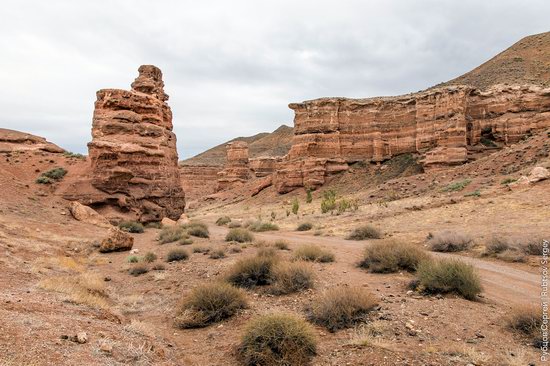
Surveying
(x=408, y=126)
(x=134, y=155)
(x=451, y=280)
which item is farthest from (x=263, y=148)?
(x=451, y=280)

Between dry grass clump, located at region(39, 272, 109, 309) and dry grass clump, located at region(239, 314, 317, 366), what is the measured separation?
352 centimetres

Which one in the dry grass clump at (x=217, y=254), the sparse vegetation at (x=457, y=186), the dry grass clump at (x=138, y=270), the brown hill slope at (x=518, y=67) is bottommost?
the dry grass clump at (x=138, y=270)

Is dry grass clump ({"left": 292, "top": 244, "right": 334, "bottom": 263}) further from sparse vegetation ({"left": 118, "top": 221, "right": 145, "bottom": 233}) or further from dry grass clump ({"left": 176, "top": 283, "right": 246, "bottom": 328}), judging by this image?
sparse vegetation ({"left": 118, "top": 221, "right": 145, "bottom": 233})

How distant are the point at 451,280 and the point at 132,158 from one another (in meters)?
20.1

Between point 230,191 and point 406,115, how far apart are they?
3067 cm

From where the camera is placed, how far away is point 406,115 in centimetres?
4356

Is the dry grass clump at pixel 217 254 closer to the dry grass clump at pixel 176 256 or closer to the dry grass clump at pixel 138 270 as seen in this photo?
the dry grass clump at pixel 176 256

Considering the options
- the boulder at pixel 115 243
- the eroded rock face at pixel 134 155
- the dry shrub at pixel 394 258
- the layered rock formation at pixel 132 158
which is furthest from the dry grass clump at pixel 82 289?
the eroded rock face at pixel 134 155

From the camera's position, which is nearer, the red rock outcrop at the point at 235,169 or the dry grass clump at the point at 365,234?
the dry grass clump at the point at 365,234

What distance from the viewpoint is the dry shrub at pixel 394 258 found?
10289 millimetres

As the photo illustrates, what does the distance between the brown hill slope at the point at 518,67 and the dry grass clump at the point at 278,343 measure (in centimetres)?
5780

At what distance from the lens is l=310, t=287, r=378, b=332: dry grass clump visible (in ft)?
21.2

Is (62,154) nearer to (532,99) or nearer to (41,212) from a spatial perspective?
(41,212)

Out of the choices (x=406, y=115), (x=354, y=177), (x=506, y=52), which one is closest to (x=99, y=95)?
(x=354, y=177)
